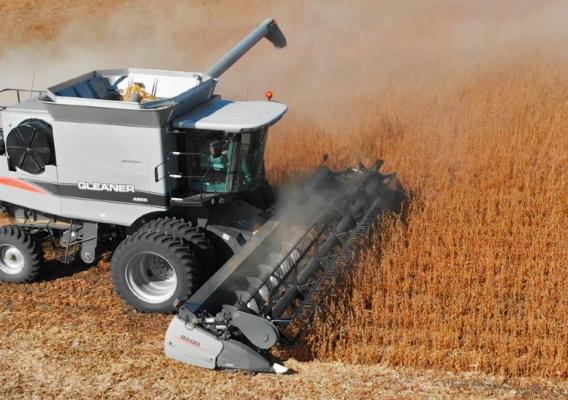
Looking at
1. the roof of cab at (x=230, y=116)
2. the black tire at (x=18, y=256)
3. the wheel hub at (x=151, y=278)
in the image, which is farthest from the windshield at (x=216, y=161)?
the black tire at (x=18, y=256)

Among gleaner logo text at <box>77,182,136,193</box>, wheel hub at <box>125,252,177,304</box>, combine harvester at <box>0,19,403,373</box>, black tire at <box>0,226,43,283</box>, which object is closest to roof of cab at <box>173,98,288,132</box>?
combine harvester at <box>0,19,403,373</box>

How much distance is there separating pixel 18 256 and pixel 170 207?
6.45 ft

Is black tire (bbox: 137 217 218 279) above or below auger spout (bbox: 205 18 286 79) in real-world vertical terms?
below

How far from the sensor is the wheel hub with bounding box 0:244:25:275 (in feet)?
26.7

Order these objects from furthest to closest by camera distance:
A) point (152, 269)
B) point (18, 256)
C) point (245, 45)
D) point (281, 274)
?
point (245, 45) < point (18, 256) < point (152, 269) < point (281, 274)

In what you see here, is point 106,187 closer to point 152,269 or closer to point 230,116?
point 152,269

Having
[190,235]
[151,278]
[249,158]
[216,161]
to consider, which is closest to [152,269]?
[151,278]

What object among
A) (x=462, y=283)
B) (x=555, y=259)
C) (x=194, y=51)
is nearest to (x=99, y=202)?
(x=462, y=283)

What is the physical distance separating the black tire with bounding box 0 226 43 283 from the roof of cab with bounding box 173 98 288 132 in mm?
2154

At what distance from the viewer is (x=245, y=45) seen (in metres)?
9.17

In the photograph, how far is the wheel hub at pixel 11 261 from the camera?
812 centimetres

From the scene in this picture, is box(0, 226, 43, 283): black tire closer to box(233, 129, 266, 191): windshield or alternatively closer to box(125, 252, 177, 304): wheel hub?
box(125, 252, 177, 304): wheel hub

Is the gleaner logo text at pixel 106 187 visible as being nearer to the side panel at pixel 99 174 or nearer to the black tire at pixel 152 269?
the side panel at pixel 99 174

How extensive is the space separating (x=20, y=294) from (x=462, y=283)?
4512mm
